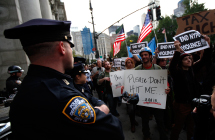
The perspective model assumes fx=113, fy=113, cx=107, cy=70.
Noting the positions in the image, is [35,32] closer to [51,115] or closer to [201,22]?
[51,115]

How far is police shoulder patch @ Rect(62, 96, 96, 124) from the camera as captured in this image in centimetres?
74

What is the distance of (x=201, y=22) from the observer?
3289 mm

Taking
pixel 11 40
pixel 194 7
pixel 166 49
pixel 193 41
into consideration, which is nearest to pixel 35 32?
pixel 193 41

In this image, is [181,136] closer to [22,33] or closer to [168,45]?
[168,45]

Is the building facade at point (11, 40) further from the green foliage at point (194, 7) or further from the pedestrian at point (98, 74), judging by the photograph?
the green foliage at point (194, 7)

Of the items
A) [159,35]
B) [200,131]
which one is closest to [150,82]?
[200,131]

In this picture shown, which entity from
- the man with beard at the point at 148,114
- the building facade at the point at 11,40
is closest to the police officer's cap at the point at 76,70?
the man with beard at the point at 148,114

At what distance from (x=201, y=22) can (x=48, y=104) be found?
171 inches

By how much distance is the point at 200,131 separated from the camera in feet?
4.34

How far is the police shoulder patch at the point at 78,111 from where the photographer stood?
0.74 m

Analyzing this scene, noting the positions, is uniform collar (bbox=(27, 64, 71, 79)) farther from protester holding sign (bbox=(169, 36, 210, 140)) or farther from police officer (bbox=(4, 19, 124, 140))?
protester holding sign (bbox=(169, 36, 210, 140))

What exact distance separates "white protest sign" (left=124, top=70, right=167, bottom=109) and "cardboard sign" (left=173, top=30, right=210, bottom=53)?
122cm

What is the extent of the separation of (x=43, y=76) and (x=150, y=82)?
227 centimetres

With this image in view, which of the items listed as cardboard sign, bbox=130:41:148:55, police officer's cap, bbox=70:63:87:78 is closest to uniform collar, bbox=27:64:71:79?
police officer's cap, bbox=70:63:87:78
